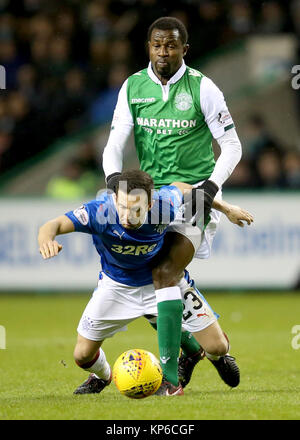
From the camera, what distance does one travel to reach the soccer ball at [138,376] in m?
5.68

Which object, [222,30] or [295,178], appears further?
[222,30]

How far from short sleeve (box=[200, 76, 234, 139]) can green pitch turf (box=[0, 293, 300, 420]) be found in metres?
1.87

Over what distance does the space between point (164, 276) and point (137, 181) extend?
77 cm

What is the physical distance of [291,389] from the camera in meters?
6.31

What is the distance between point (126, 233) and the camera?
5863mm

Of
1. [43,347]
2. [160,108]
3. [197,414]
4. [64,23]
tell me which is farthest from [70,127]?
[197,414]

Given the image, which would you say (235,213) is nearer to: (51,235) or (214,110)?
(214,110)

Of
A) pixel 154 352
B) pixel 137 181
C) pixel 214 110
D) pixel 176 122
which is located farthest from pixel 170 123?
pixel 154 352

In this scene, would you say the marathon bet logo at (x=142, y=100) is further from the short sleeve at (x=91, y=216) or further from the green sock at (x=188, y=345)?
the green sock at (x=188, y=345)

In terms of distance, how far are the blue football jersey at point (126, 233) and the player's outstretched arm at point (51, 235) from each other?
0.07 m

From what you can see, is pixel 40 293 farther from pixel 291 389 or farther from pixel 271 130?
pixel 291 389
